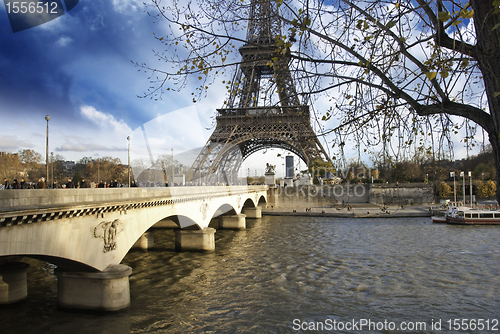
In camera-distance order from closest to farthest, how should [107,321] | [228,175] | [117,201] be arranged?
[107,321]
[117,201]
[228,175]

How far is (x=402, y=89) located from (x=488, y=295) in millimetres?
11883

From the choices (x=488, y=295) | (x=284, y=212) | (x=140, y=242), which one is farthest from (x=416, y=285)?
(x=284, y=212)

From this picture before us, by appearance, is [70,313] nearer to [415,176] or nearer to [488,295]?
[488,295]

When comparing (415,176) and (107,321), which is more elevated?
(415,176)

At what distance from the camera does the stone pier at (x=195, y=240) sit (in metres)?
20.8

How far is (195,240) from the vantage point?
20859 mm

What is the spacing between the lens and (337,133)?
540 cm

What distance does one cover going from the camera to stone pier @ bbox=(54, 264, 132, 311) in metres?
10.2

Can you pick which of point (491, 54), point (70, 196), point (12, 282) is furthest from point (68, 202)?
point (491, 54)

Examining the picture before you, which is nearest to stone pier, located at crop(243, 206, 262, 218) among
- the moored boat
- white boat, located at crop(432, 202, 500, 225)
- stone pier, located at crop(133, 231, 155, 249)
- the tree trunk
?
white boat, located at crop(432, 202, 500, 225)

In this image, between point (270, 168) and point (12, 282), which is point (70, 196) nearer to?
point (12, 282)

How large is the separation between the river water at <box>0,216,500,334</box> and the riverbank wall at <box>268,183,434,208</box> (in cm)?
2895

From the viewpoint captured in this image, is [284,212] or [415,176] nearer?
[284,212]

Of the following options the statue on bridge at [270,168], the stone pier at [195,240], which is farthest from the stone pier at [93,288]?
the statue on bridge at [270,168]
